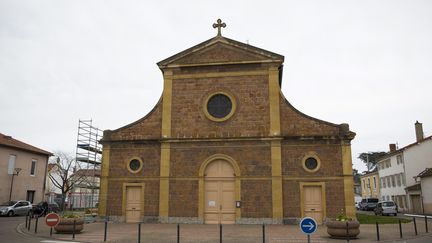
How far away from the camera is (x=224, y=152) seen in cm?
2236

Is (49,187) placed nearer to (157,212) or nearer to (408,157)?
(157,212)

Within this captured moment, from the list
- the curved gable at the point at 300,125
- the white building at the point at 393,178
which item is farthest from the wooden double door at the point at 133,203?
the white building at the point at 393,178

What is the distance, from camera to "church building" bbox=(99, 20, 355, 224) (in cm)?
2128

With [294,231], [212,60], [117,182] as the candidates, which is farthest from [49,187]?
[294,231]

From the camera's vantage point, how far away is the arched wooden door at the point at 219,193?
858 inches

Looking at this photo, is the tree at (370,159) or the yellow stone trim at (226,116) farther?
the tree at (370,159)

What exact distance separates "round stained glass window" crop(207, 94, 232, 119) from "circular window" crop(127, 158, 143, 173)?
17.5 ft

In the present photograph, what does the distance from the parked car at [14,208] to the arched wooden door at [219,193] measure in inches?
702

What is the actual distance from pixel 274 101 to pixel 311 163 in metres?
Result: 4.24

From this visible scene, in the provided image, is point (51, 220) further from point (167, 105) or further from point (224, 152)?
point (167, 105)

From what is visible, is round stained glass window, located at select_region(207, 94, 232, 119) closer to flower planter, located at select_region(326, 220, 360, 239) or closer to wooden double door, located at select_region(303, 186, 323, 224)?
wooden double door, located at select_region(303, 186, 323, 224)

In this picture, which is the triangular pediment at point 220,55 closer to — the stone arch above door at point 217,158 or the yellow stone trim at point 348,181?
the stone arch above door at point 217,158

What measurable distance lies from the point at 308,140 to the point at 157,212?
32.2ft

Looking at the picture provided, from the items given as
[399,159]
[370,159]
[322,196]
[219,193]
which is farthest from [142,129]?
[370,159]
